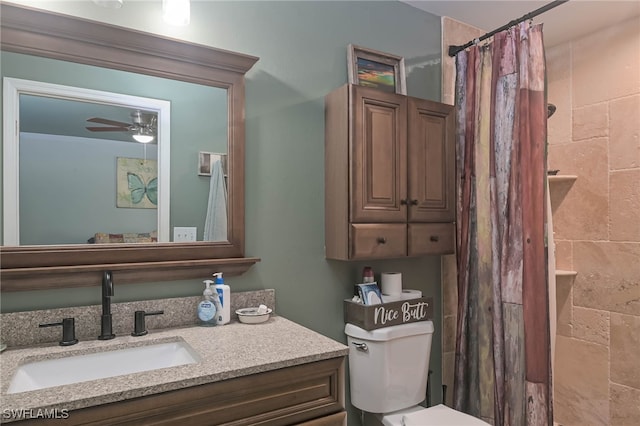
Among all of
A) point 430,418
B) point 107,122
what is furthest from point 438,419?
point 107,122

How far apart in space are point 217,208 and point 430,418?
125 centimetres

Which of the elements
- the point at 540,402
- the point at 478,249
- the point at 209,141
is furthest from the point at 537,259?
the point at 209,141

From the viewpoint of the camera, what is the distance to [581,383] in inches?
96.7

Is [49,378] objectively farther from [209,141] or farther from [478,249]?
[478,249]

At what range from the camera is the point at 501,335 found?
1.80 metres

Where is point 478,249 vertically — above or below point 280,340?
above

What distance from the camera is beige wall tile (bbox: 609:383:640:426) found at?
2.19 meters

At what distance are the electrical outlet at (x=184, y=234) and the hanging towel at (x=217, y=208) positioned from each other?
5 cm

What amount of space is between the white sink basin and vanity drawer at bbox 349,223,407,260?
79 centimetres

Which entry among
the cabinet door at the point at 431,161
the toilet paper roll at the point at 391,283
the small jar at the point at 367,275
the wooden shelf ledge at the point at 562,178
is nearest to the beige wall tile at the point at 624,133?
the wooden shelf ledge at the point at 562,178

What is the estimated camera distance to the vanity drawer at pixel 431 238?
1924mm

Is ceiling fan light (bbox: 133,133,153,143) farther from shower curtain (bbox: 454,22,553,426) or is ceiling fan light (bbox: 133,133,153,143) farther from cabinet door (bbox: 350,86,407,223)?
shower curtain (bbox: 454,22,553,426)

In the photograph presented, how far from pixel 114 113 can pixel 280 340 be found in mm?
998

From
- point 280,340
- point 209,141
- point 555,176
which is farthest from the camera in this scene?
point 555,176
